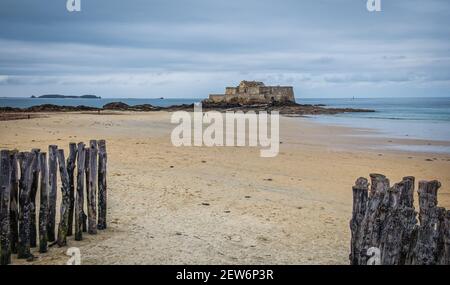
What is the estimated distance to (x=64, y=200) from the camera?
628 cm

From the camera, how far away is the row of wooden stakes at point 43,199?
554 centimetres

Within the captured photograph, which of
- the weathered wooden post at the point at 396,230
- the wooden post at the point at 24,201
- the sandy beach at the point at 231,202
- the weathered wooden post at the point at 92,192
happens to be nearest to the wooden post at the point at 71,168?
the weathered wooden post at the point at 92,192

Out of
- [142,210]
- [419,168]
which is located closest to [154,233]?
[142,210]

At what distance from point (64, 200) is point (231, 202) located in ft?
12.3

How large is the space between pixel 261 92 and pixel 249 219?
8259 cm

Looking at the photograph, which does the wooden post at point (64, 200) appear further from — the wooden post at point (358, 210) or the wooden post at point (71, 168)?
the wooden post at point (358, 210)

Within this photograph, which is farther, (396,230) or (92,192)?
(92,192)

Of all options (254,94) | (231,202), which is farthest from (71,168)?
(254,94)

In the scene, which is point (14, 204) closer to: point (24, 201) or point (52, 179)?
point (24, 201)

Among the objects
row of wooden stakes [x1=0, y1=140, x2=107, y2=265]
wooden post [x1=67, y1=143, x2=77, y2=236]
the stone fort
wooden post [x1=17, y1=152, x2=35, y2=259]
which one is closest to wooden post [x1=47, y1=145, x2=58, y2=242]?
row of wooden stakes [x1=0, y1=140, x2=107, y2=265]

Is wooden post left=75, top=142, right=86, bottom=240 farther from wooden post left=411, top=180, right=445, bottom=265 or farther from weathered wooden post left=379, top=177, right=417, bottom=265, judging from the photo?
wooden post left=411, top=180, right=445, bottom=265

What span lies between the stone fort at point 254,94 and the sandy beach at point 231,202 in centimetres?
7022

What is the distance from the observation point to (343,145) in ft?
65.0
